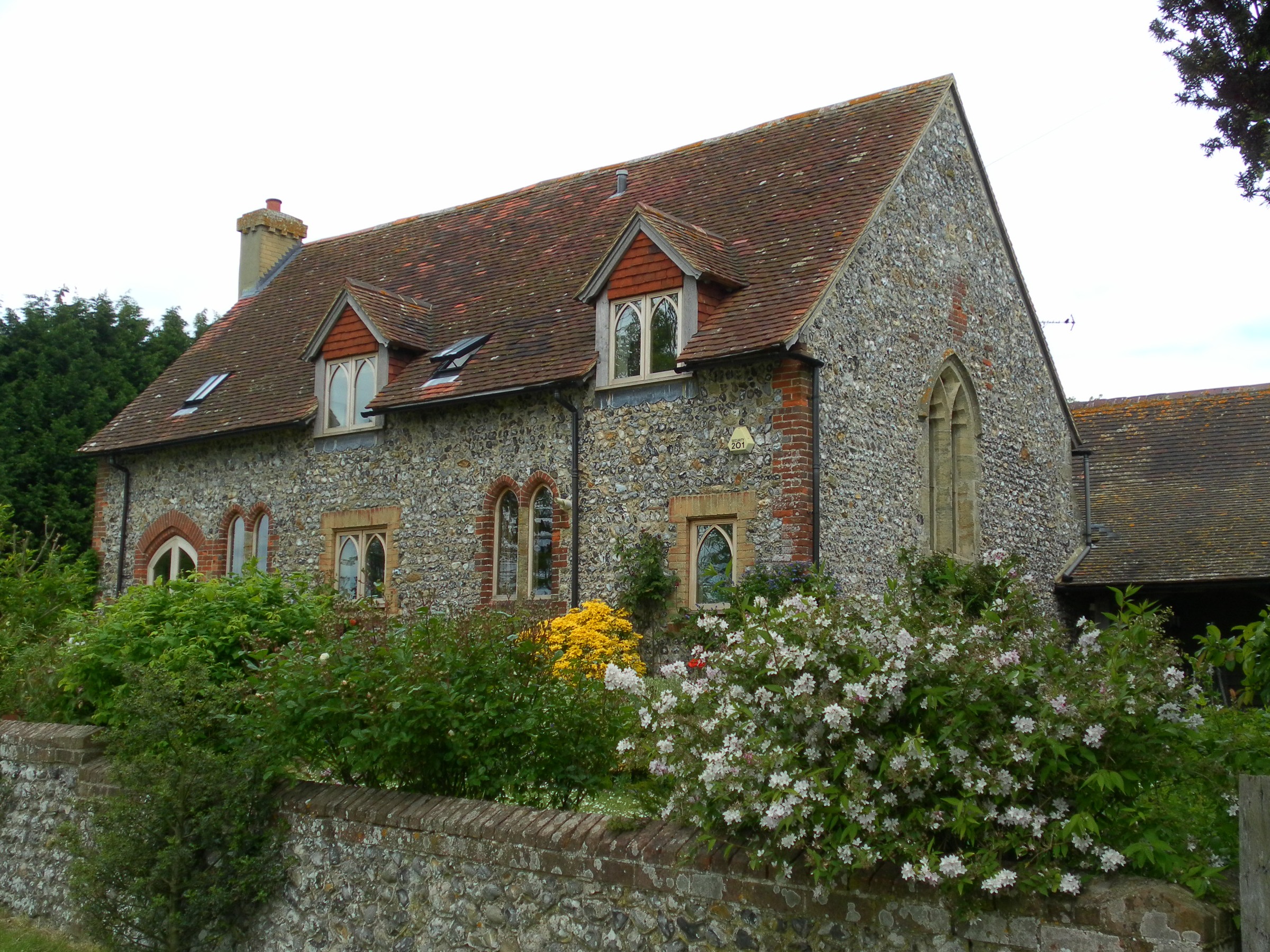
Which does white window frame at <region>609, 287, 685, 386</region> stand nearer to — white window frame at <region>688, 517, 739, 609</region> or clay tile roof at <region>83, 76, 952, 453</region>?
clay tile roof at <region>83, 76, 952, 453</region>

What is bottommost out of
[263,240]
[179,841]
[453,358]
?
[179,841]

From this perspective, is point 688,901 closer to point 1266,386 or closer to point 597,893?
point 597,893

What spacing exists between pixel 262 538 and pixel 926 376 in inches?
423

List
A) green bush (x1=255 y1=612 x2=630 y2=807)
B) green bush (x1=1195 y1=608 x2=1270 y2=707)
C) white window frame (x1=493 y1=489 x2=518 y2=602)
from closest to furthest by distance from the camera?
green bush (x1=1195 y1=608 x2=1270 y2=707), green bush (x1=255 y1=612 x2=630 y2=807), white window frame (x1=493 y1=489 x2=518 y2=602)

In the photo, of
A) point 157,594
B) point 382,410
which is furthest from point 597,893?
point 382,410

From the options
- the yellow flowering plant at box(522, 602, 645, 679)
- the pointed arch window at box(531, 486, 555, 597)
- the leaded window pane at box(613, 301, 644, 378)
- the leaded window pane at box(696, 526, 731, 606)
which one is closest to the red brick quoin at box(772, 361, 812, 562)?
the leaded window pane at box(696, 526, 731, 606)

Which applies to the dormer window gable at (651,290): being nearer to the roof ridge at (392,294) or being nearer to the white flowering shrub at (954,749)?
the roof ridge at (392,294)

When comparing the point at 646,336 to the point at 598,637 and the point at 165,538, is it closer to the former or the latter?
the point at 598,637

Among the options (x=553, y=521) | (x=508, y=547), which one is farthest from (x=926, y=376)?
(x=508, y=547)

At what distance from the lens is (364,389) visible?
18219 mm

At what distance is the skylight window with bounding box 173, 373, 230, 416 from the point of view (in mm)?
21156

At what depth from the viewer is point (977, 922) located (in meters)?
4.88

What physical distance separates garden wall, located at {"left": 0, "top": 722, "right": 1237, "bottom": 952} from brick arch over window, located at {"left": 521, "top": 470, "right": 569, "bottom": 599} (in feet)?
24.1

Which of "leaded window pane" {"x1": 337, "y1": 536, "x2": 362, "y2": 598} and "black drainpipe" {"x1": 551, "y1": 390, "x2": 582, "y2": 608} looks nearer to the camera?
"black drainpipe" {"x1": 551, "y1": 390, "x2": 582, "y2": 608}
